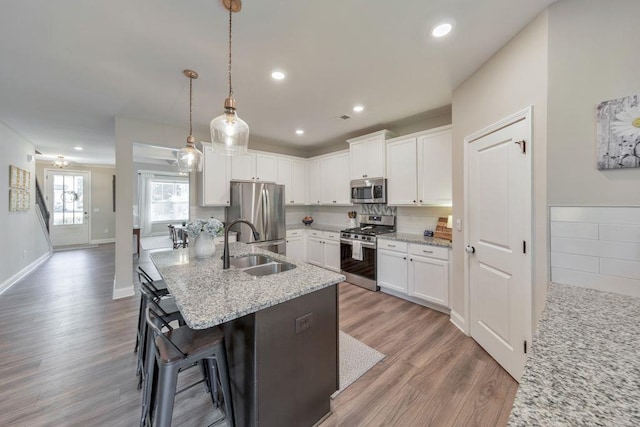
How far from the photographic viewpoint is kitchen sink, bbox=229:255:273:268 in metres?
2.24

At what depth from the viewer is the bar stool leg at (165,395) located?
1184mm

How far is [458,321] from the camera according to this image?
271cm

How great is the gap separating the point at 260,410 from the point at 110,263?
624cm

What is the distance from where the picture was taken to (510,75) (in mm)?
1939

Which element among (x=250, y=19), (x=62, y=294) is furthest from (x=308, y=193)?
(x=62, y=294)

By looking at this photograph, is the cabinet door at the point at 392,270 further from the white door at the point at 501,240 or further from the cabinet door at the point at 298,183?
the cabinet door at the point at 298,183

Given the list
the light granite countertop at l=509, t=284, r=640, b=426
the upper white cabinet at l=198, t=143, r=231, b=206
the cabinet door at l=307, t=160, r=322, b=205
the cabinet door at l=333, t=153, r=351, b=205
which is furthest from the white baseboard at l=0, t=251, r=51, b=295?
the light granite countertop at l=509, t=284, r=640, b=426

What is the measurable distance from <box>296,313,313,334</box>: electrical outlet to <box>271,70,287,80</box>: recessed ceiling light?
2259 millimetres

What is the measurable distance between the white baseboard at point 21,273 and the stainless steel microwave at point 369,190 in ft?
18.9

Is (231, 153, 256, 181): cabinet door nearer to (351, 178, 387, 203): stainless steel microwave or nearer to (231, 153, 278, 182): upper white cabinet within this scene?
(231, 153, 278, 182): upper white cabinet

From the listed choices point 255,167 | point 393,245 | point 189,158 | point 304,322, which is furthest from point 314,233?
point 304,322

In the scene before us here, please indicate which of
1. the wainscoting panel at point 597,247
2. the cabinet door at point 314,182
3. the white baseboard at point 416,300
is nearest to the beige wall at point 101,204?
the cabinet door at point 314,182

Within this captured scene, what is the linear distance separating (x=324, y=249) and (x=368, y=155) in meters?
1.93

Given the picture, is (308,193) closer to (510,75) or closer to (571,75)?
(510,75)
